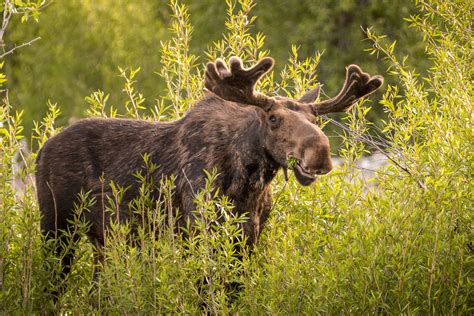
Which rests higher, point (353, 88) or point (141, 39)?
point (353, 88)

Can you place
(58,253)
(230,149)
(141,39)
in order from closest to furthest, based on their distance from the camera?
(230,149), (58,253), (141,39)

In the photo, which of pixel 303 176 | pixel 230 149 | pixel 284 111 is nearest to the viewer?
pixel 303 176

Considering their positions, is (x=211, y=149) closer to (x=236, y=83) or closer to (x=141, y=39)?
(x=236, y=83)

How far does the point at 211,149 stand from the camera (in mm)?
8094

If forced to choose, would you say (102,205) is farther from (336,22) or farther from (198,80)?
(336,22)

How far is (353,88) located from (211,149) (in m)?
1.11

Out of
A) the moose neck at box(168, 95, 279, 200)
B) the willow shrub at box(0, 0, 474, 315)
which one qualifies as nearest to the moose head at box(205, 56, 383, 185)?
the moose neck at box(168, 95, 279, 200)

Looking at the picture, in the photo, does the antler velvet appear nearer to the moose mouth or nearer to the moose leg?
the moose mouth

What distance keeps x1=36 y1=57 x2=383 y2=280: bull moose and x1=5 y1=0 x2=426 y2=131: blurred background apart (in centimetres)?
1609

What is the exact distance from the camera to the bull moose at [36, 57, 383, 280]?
7660mm

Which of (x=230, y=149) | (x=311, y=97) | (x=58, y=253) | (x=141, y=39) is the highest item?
(x=311, y=97)

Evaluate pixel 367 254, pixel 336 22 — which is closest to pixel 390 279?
pixel 367 254

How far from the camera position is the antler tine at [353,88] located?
26.6 feet

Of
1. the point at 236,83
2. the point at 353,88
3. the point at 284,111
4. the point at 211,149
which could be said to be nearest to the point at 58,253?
the point at 211,149
